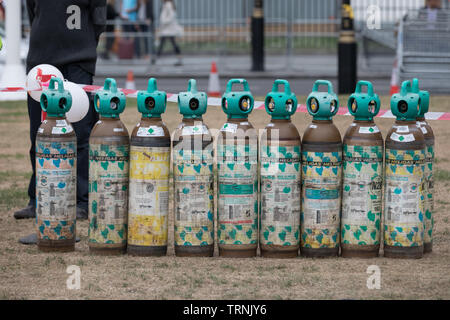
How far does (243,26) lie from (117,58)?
3169mm

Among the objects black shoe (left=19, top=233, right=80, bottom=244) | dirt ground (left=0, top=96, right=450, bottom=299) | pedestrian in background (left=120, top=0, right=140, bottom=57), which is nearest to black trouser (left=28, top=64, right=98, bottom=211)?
dirt ground (left=0, top=96, right=450, bottom=299)

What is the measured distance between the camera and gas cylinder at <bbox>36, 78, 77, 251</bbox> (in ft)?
18.8

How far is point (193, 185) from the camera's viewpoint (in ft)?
18.2

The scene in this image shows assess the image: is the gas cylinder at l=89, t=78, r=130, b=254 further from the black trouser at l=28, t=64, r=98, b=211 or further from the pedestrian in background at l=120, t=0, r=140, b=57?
the pedestrian in background at l=120, t=0, r=140, b=57

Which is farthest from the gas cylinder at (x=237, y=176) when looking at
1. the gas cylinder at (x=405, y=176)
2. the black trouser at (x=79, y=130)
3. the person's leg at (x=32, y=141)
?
the person's leg at (x=32, y=141)

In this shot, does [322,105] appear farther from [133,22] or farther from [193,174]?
[133,22]

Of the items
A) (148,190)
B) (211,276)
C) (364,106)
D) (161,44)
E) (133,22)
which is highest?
(133,22)

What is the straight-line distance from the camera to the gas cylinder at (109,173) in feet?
18.4

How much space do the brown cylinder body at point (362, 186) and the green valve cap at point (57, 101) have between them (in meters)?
1.65

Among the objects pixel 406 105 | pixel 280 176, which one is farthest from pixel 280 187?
pixel 406 105

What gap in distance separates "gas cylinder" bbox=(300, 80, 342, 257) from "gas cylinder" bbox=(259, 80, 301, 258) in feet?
0.19

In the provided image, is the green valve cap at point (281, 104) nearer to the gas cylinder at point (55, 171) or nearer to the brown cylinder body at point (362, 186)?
the brown cylinder body at point (362, 186)

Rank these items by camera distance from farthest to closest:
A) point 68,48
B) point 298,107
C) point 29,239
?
point 68,48 → point 298,107 → point 29,239

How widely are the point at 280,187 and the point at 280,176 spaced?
0.06m
